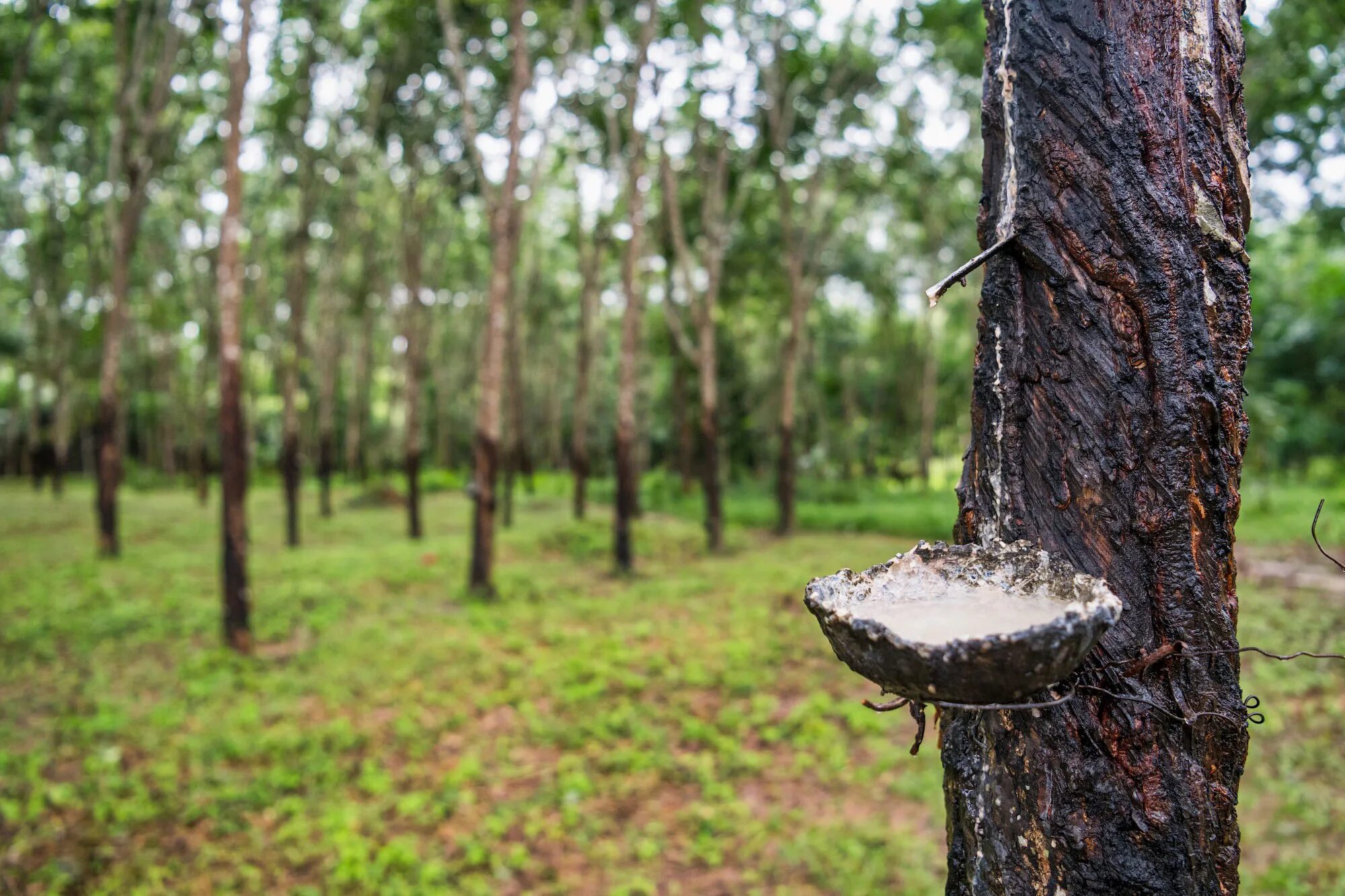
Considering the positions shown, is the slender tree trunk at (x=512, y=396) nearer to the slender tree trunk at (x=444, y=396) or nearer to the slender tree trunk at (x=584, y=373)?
the slender tree trunk at (x=584, y=373)

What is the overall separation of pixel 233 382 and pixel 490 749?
12.6 feet

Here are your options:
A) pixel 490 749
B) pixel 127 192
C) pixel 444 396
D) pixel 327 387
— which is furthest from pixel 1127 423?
pixel 444 396

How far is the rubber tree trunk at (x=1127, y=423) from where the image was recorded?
1.28 meters

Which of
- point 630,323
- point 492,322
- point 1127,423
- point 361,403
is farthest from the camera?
point 361,403

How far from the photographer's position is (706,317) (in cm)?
1203

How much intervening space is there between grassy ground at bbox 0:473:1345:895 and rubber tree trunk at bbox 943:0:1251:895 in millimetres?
2959

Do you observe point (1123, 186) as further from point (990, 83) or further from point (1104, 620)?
point (1104, 620)

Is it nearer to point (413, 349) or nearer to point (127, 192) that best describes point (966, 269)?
point (127, 192)

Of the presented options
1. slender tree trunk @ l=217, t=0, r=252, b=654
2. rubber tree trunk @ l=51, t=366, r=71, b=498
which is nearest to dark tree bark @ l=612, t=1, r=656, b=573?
slender tree trunk @ l=217, t=0, r=252, b=654

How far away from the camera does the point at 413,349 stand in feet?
44.5

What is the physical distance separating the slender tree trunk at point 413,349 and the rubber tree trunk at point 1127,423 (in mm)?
12035

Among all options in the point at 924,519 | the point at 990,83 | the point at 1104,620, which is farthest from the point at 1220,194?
the point at 924,519

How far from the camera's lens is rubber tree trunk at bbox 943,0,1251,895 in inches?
50.3

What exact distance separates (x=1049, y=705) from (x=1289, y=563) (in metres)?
10.7
